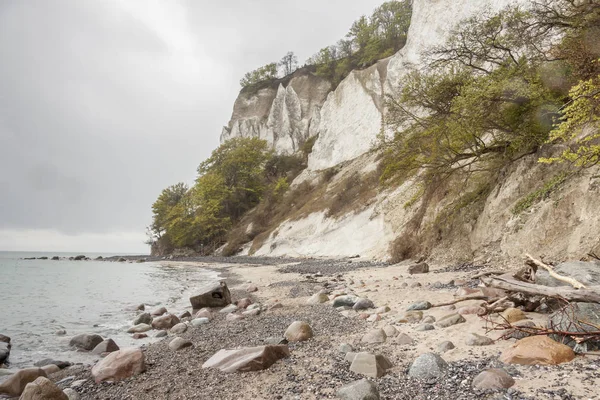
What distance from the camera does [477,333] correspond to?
4.30 m

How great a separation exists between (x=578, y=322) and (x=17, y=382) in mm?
7012

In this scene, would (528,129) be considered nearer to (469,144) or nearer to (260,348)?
(469,144)

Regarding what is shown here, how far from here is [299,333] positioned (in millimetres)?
5262

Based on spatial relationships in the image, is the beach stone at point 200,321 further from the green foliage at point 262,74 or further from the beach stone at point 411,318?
the green foliage at point 262,74

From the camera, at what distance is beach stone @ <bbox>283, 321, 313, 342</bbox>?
520 cm

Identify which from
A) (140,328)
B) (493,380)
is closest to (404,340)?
(493,380)

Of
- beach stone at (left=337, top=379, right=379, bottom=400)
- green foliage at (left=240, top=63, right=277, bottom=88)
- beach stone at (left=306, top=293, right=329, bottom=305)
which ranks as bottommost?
beach stone at (left=306, top=293, right=329, bottom=305)

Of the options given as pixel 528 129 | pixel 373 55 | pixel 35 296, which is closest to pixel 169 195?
pixel 373 55

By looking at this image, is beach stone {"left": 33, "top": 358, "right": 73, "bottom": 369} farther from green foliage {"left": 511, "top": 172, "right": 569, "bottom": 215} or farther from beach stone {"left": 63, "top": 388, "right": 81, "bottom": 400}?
green foliage {"left": 511, "top": 172, "right": 569, "bottom": 215}

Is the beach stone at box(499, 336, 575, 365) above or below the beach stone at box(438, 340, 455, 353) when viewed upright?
above

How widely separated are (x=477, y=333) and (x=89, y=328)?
930 centimetres

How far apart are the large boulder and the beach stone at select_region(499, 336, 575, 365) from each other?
172 mm

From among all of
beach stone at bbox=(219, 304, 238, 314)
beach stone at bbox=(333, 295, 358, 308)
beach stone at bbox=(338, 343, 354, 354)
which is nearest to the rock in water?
beach stone at bbox=(338, 343, 354, 354)

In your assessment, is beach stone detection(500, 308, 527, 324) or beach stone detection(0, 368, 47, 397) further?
beach stone detection(0, 368, 47, 397)
